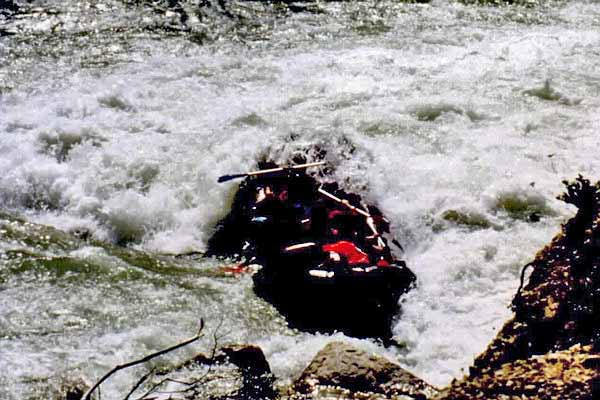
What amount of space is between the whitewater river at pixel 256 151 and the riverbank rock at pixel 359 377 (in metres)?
0.54

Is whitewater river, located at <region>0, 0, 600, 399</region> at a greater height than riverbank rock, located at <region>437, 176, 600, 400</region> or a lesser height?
lesser

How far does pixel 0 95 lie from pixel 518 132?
18.7 feet

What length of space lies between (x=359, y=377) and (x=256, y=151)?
10.5 ft

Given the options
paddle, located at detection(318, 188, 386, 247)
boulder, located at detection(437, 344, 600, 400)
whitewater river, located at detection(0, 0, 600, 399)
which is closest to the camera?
boulder, located at detection(437, 344, 600, 400)

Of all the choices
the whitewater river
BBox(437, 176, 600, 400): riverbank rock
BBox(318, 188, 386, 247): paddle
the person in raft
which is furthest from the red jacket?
BBox(437, 176, 600, 400): riverbank rock

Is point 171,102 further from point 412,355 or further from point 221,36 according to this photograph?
point 412,355

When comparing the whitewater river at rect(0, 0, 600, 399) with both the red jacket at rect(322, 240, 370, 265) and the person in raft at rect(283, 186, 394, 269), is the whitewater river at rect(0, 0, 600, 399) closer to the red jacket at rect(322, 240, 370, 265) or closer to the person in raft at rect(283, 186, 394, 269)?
the person in raft at rect(283, 186, 394, 269)

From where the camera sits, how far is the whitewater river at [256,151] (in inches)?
186

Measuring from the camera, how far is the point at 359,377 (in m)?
3.77

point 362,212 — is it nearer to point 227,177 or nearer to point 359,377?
point 227,177

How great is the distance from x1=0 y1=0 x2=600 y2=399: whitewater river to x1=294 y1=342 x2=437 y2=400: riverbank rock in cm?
54

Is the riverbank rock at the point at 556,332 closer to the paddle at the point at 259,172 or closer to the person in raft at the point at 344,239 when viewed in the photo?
the person in raft at the point at 344,239

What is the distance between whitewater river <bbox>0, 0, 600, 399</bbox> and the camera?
4.71 m

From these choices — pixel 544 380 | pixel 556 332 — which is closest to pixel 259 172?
pixel 556 332
